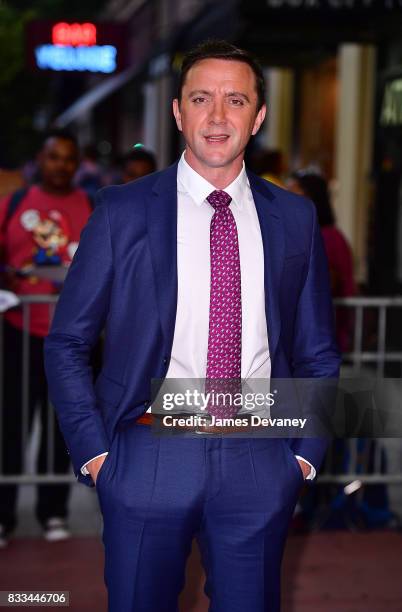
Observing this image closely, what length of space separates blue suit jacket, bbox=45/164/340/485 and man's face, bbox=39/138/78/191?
10.4 ft

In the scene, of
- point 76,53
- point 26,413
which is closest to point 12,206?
point 26,413

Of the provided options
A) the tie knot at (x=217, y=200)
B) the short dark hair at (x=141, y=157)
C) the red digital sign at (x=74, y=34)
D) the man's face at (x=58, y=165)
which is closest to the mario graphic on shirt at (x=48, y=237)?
Answer: the man's face at (x=58, y=165)

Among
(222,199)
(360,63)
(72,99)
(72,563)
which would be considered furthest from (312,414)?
(72,99)

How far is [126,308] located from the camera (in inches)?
130

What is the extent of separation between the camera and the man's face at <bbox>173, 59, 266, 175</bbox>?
10.8 ft

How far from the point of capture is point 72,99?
41469 mm

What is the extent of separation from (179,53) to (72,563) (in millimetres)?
10977

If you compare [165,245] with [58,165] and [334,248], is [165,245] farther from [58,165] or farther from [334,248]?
[334,248]

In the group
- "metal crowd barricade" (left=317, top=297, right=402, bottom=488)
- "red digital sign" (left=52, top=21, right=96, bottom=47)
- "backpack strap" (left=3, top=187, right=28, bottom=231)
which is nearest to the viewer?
"backpack strap" (left=3, top=187, right=28, bottom=231)

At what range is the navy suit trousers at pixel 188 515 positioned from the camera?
3189 millimetres

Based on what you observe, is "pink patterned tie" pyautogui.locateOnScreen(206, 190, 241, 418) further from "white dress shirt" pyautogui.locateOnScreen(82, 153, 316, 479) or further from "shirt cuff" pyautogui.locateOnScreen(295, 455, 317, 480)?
"shirt cuff" pyautogui.locateOnScreen(295, 455, 317, 480)

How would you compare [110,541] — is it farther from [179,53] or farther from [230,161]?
[179,53]

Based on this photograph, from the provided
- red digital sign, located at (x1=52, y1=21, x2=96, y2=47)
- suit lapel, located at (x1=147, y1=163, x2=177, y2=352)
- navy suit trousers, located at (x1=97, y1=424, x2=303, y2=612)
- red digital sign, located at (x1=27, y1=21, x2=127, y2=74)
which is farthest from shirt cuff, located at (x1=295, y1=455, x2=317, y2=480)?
red digital sign, located at (x1=52, y1=21, x2=96, y2=47)

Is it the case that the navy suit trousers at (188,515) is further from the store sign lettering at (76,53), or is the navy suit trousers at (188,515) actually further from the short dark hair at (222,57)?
the store sign lettering at (76,53)
